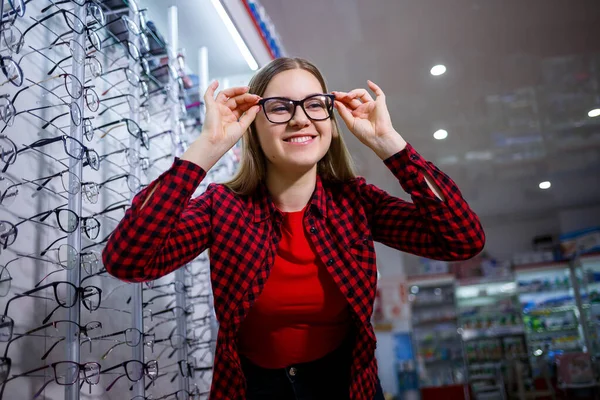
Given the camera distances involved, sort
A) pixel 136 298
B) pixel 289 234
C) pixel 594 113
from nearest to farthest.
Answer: pixel 289 234 → pixel 136 298 → pixel 594 113

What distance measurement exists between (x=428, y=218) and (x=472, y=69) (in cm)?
395

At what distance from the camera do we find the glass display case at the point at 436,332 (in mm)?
10086

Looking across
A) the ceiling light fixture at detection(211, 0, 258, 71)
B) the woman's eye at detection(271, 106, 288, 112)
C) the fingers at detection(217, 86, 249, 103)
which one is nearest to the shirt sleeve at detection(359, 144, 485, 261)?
the woman's eye at detection(271, 106, 288, 112)

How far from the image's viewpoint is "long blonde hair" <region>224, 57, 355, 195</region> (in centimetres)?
153

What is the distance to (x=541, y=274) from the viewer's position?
10133mm

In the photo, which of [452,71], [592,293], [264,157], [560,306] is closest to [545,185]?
[592,293]

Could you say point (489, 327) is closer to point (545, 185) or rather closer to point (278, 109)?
point (545, 185)

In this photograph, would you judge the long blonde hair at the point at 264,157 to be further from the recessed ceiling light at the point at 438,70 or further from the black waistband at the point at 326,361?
the recessed ceiling light at the point at 438,70

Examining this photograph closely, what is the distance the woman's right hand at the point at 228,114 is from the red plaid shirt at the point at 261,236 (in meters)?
0.13

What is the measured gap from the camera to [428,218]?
1.37m

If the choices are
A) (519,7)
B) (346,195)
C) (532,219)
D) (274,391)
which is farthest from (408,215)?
(532,219)

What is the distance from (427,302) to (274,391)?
9.80 meters

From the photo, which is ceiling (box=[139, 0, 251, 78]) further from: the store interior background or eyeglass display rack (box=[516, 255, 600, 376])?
eyeglass display rack (box=[516, 255, 600, 376])

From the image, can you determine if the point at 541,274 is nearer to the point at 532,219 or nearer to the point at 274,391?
the point at 532,219
